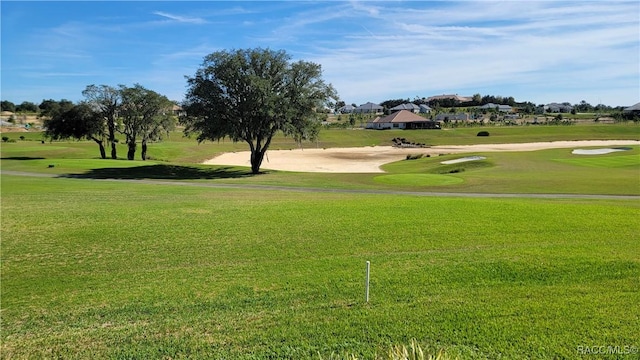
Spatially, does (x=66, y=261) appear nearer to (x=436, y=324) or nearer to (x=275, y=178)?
(x=436, y=324)

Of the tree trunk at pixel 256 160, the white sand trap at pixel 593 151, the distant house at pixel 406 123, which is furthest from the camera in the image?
the distant house at pixel 406 123

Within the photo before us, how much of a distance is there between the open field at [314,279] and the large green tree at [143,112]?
40.2 metres

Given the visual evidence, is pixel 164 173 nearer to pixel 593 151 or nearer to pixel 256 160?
pixel 256 160

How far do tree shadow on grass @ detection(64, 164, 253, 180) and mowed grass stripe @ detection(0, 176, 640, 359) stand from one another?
2372cm

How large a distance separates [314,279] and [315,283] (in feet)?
0.81

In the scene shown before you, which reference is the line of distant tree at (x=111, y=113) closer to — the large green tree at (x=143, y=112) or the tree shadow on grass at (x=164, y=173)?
the large green tree at (x=143, y=112)

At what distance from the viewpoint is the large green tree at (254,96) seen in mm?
43375

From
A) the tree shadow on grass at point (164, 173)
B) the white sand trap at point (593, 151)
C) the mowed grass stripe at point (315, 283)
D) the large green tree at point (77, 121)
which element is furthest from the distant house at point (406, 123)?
the mowed grass stripe at point (315, 283)

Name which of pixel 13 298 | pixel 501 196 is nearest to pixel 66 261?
pixel 13 298

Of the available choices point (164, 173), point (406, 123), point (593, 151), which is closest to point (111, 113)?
point (164, 173)

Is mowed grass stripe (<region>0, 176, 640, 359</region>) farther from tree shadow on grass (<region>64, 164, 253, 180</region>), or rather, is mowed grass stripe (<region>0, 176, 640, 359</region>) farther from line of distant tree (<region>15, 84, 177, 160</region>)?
line of distant tree (<region>15, 84, 177, 160</region>)

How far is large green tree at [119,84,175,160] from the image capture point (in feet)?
190

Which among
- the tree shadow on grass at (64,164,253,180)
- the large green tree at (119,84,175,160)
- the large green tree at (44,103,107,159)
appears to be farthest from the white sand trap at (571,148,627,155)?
the large green tree at (44,103,107,159)

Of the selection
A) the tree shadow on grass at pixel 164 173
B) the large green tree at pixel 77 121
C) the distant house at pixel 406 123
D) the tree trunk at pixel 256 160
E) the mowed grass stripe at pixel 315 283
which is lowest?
the mowed grass stripe at pixel 315 283
